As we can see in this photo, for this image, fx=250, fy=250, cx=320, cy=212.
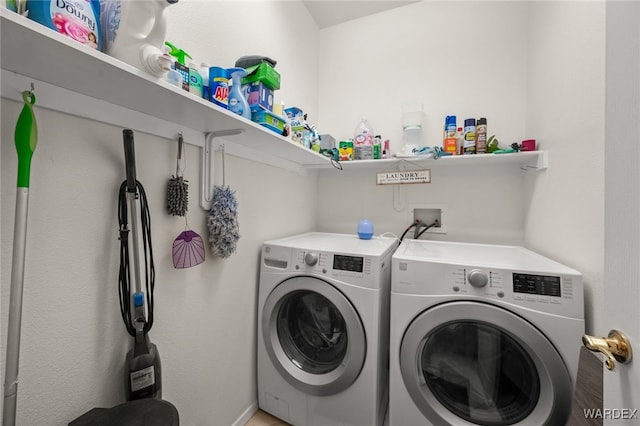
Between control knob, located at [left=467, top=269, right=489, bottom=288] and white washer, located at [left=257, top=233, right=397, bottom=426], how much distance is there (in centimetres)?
36

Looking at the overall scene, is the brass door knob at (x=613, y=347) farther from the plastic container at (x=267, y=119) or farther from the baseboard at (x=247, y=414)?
the baseboard at (x=247, y=414)

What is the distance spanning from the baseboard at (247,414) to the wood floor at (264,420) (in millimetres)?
19

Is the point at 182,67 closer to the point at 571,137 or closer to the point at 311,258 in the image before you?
the point at 311,258

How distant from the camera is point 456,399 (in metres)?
1.07

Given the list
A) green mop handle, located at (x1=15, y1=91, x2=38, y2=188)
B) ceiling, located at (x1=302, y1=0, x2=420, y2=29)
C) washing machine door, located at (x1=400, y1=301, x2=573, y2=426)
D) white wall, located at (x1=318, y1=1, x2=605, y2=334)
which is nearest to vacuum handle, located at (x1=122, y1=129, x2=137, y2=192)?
green mop handle, located at (x1=15, y1=91, x2=38, y2=188)

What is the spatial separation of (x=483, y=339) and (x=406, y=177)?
0.93 metres

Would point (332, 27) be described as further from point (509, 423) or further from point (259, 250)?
point (509, 423)

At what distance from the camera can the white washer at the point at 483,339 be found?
34.3 inches

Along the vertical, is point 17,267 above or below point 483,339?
above

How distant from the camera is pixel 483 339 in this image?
3.39 feet

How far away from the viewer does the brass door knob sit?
16.1 inches

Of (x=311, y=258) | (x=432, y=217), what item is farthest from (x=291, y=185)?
(x=432, y=217)

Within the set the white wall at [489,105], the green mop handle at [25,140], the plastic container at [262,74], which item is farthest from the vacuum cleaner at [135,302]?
the white wall at [489,105]

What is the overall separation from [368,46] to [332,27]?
0.40 meters
